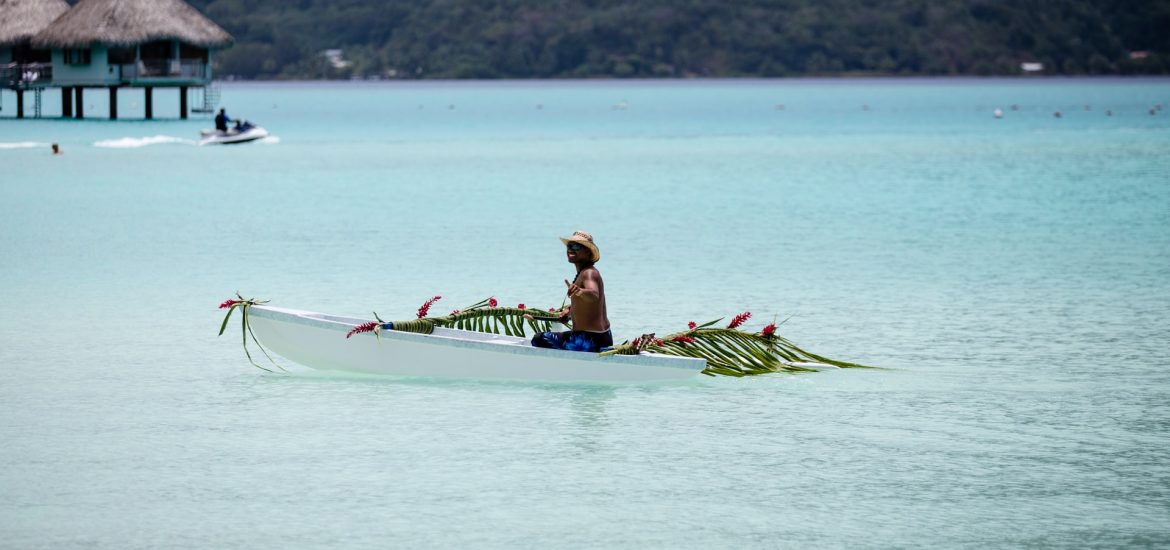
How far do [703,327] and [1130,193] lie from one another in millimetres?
25768

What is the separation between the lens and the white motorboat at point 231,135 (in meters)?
56.5

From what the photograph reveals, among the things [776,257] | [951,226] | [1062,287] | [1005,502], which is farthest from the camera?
[951,226]

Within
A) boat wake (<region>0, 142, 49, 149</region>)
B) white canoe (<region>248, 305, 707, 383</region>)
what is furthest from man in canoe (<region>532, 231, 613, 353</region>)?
boat wake (<region>0, 142, 49, 149</region>)

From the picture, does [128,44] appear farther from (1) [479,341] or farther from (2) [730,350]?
(1) [479,341]

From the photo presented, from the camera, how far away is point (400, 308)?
1877 cm

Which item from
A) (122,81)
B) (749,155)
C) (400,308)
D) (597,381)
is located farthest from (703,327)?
(122,81)

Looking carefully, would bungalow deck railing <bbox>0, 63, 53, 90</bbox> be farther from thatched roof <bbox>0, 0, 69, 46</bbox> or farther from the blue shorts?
the blue shorts

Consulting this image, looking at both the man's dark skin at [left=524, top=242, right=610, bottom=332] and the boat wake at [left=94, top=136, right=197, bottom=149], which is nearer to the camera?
the man's dark skin at [left=524, top=242, right=610, bottom=332]

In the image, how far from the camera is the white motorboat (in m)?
56.5

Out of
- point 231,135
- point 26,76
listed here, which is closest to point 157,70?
point 26,76

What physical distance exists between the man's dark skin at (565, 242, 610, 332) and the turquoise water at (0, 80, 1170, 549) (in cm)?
66

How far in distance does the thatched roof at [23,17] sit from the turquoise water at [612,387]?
29581 mm

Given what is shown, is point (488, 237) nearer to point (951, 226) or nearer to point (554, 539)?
point (951, 226)

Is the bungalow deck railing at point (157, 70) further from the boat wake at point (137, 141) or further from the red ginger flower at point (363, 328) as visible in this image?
the red ginger flower at point (363, 328)
